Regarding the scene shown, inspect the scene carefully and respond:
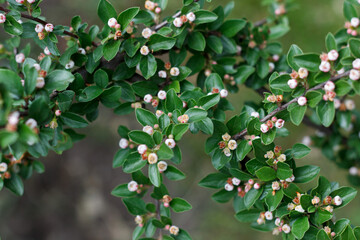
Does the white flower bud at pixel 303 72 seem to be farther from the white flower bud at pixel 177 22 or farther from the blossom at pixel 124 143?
the blossom at pixel 124 143

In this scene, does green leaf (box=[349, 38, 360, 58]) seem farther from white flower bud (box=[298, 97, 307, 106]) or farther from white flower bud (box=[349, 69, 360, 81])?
white flower bud (box=[298, 97, 307, 106])

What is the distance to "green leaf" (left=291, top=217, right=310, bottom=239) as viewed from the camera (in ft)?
2.98

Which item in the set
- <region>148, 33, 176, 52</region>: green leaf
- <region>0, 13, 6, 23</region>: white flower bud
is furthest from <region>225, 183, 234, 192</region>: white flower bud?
<region>0, 13, 6, 23</region>: white flower bud

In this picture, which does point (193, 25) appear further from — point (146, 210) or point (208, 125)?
point (146, 210)

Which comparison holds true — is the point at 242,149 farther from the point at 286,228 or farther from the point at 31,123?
the point at 31,123

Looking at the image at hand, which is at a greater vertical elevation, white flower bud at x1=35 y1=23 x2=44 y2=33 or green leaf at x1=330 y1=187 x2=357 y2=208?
white flower bud at x1=35 y1=23 x2=44 y2=33

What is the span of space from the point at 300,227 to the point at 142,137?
47cm

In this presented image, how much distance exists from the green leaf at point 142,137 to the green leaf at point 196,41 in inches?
14.1

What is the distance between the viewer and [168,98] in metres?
1.00

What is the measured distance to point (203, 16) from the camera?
3.47 feet

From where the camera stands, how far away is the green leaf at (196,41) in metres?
1.11

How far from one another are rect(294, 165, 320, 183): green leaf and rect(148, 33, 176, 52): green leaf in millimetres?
508

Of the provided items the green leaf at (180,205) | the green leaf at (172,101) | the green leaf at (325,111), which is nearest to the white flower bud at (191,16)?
the green leaf at (172,101)

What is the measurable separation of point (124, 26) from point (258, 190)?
0.60m
